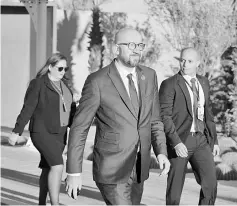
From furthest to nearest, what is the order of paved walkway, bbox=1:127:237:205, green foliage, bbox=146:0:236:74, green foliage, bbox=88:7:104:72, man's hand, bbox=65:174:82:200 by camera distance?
green foliage, bbox=88:7:104:72 < green foliage, bbox=146:0:236:74 < paved walkway, bbox=1:127:237:205 < man's hand, bbox=65:174:82:200

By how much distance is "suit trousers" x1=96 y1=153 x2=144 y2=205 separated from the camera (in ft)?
19.8

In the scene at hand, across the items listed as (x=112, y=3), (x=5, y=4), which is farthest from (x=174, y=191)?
(x=112, y=3)

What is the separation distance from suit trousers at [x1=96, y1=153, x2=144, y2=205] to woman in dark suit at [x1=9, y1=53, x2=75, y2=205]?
Answer: 268 cm

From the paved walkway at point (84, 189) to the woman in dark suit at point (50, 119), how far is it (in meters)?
1.05

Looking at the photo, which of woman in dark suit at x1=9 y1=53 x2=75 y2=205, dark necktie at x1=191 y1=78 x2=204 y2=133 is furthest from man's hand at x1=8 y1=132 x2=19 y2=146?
dark necktie at x1=191 y1=78 x2=204 y2=133

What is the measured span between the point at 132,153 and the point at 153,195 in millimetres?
4660

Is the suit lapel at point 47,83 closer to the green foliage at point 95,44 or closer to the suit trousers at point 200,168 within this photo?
the suit trousers at point 200,168

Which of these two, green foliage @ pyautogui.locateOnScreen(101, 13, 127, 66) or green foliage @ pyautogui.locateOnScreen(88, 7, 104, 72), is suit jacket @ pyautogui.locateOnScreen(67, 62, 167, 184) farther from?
green foliage @ pyautogui.locateOnScreen(101, 13, 127, 66)

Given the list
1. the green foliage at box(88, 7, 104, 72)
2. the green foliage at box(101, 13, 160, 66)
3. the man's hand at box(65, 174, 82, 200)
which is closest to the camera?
the man's hand at box(65, 174, 82, 200)

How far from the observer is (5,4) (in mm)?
23000

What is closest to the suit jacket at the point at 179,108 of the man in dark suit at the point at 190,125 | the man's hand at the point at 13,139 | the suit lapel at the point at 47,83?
the man in dark suit at the point at 190,125

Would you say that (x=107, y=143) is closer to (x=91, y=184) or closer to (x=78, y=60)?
(x=91, y=184)

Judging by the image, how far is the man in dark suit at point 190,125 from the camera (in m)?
8.02

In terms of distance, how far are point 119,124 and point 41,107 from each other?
2958mm
